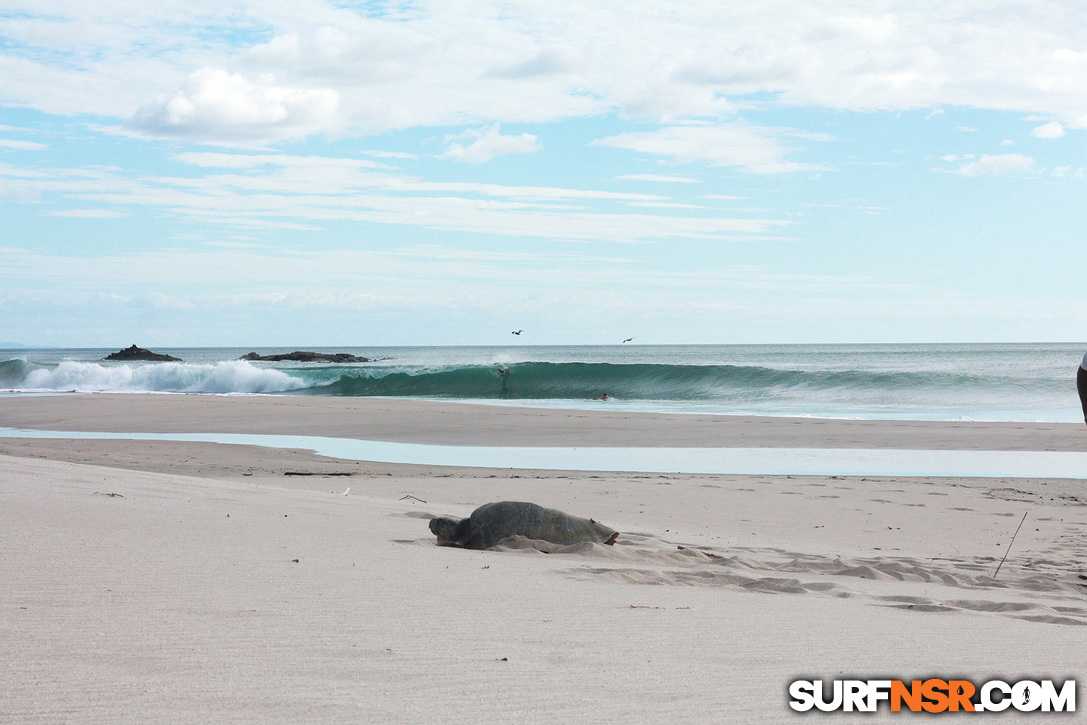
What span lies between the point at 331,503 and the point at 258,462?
6257mm

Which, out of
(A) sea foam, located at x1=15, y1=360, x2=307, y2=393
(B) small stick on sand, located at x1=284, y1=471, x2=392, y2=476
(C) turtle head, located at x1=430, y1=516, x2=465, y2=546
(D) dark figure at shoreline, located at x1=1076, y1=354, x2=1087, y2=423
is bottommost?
(B) small stick on sand, located at x1=284, y1=471, x2=392, y2=476

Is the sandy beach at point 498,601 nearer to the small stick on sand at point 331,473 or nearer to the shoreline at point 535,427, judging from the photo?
the small stick on sand at point 331,473

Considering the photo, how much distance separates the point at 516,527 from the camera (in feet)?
20.4

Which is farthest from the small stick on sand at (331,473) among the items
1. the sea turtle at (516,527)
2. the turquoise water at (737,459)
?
the sea turtle at (516,527)

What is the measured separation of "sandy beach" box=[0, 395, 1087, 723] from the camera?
2.46 meters

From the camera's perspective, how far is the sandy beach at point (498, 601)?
2463 mm

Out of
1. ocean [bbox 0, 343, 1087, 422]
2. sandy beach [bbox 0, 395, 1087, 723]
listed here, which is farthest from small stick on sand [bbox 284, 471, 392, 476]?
ocean [bbox 0, 343, 1087, 422]

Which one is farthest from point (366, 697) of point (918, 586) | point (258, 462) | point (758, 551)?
point (258, 462)

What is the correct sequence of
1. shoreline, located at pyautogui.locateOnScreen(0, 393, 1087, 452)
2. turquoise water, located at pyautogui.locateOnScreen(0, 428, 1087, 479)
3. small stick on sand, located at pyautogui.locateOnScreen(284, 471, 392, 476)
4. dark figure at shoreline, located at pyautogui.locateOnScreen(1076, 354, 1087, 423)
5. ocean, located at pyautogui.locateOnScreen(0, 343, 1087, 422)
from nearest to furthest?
1. dark figure at shoreline, located at pyautogui.locateOnScreen(1076, 354, 1087, 423)
2. small stick on sand, located at pyautogui.locateOnScreen(284, 471, 392, 476)
3. turquoise water, located at pyautogui.locateOnScreen(0, 428, 1087, 479)
4. shoreline, located at pyautogui.locateOnScreen(0, 393, 1087, 452)
5. ocean, located at pyautogui.locateOnScreen(0, 343, 1087, 422)

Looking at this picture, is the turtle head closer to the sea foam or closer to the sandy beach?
the sandy beach

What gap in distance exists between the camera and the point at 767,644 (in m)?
3.20

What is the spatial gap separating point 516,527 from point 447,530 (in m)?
0.48

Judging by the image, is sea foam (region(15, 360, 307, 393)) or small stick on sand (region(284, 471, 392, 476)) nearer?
small stick on sand (region(284, 471, 392, 476))

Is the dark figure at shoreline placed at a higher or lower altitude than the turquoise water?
higher
